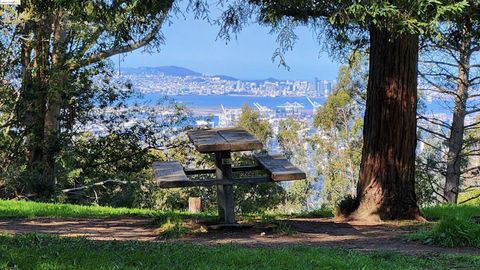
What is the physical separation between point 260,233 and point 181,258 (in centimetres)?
254

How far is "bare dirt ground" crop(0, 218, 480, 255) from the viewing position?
6.50m

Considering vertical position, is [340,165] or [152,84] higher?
[152,84]

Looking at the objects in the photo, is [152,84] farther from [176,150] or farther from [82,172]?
[82,172]

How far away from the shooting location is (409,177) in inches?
326

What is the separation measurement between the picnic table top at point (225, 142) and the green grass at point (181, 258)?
5.90 ft

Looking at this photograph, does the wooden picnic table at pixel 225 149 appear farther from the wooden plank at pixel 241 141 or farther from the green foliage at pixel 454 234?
the green foliage at pixel 454 234

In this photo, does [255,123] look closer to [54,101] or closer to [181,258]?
[54,101]

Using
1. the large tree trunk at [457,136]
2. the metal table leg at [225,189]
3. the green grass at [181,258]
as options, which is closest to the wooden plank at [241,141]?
the metal table leg at [225,189]

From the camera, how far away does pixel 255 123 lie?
3133 cm

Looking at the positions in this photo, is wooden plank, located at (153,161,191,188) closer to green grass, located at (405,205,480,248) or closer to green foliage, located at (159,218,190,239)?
green foliage, located at (159,218,190,239)

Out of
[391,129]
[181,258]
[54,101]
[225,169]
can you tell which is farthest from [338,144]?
[181,258]

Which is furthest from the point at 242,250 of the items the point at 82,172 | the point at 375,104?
the point at 82,172

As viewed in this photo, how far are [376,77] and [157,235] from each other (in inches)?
143

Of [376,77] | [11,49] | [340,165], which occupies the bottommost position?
[340,165]
